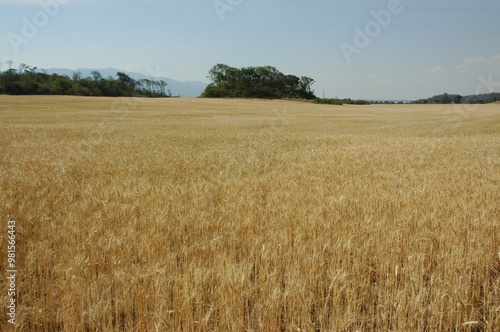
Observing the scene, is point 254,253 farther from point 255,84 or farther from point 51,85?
point 255,84

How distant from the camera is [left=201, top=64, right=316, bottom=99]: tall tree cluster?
4016 inches

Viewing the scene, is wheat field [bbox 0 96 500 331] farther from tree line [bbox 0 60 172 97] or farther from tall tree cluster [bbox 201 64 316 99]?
tall tree cluster [bbox 201 64 316 99]

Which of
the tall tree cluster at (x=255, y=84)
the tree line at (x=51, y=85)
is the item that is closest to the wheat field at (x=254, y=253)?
the tree line at (x=51, y=85)

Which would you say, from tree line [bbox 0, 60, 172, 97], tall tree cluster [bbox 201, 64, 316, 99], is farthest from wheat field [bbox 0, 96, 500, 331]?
tall tree cluster [bbox 201, 64, 316, 99]

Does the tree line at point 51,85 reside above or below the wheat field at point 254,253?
above

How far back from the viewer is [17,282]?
3047mm

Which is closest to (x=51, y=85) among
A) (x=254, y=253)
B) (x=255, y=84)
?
(x=255, y=84)

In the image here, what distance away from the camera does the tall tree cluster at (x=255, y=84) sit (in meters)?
102

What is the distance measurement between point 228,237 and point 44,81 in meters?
96.4

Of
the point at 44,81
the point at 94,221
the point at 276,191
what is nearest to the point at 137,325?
the point at 94,221

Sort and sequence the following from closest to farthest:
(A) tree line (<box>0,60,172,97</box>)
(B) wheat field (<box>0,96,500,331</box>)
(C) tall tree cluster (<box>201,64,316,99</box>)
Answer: (B) wheat field (<box>0,96,500,331</box>) → (A) tree line (<box>0,60,172,97</box>) → (C) tall tree cluster (<box>201,64,316,99</box>)

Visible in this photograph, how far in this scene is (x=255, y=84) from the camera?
107 meters

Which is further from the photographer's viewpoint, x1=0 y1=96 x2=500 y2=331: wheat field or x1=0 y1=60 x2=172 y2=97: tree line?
x1=0 y1=60 x2=172 y2=97: tree line

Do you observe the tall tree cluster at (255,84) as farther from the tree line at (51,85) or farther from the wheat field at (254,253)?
the wheat field at (254,253)
